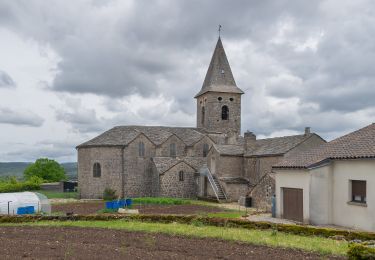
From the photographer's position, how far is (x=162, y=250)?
1529 cm

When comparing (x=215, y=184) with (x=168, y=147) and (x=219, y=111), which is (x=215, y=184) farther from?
(x=219, y=111)

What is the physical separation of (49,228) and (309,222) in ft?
48.2

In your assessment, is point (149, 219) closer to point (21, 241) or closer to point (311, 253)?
point (21, 241)

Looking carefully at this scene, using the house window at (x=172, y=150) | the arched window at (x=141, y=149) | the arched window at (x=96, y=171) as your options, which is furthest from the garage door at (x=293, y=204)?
the arched window at (x=96, y=171)

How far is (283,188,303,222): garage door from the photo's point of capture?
28.0m

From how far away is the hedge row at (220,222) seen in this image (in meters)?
20.1

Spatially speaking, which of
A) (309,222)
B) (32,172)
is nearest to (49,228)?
(309,222)

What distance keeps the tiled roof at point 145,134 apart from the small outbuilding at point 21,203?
59.3 feet

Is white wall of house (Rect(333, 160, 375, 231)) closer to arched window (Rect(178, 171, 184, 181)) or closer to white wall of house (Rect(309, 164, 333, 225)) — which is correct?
white wall of house (Rect(309, 164, 333, 225))

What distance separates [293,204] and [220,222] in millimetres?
7255

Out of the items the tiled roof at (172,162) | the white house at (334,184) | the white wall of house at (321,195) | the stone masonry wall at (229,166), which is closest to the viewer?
the white house at (334,184)

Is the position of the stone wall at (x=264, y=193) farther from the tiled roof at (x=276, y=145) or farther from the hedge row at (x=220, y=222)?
the hedge row at (x=220, y=222)

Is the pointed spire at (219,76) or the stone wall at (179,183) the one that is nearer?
the stone wall at (179,183)

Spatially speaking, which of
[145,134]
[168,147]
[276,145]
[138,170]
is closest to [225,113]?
[168,147]
